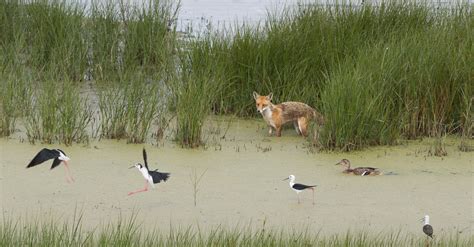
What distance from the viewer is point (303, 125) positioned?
7324 millimetres

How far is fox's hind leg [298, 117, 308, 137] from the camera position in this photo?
287 inches

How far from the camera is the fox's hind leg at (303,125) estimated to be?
728 cm

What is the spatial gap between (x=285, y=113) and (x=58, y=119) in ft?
5.26

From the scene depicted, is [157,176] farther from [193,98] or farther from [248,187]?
[193,98]

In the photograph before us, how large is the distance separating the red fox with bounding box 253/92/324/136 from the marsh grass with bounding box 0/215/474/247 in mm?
2122

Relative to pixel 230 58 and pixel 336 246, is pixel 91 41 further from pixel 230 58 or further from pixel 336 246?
pixel 336 246

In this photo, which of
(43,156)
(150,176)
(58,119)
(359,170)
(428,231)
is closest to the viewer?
(428,231)

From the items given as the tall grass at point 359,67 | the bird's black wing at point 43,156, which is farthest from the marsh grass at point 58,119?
the bird's black wing at point 43,156

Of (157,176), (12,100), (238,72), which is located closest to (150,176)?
(157,176)

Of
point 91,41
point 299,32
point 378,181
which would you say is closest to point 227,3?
point 91,41

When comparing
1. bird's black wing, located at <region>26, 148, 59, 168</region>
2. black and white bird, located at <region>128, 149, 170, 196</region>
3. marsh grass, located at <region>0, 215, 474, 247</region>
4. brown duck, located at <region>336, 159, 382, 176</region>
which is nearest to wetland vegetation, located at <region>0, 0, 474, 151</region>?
brown duck, located at <region>336, 159, 382, 176</region>

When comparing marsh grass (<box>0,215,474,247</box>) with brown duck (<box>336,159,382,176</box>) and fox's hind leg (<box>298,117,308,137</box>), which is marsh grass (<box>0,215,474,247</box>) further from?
fox's hind leg (<box>298,117,308,137</box>)

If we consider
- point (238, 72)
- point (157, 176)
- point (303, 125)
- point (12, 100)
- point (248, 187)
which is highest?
point (238, 72)

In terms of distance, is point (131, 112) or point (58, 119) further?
point (131, 112)
